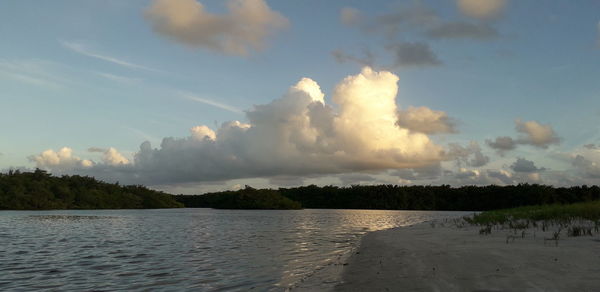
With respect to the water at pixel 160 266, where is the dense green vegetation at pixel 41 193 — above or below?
above

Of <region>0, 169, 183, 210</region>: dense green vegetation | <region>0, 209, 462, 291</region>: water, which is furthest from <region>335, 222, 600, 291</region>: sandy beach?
<region>0, 169, 183, 210</region>: dense green vegetation

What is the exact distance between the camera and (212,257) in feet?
71.4

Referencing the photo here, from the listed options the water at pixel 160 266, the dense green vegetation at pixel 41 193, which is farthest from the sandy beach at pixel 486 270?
the dense green vegetation at pixel 41 193

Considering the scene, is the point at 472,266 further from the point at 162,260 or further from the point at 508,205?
the point at 508,205

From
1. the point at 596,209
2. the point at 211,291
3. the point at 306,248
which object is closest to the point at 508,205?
the point at 596,209

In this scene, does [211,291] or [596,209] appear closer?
[211,291]

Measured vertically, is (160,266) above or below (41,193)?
below

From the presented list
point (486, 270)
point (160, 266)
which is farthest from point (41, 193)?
point (486, 270)

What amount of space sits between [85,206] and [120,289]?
19978 centimetres

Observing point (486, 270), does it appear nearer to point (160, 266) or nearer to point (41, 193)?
point (160, 266)

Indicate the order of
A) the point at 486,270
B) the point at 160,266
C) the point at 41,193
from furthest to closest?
the point at 41,193 < the point at 160,266 < the point at 486,270

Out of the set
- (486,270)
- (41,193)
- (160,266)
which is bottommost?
(160,266)

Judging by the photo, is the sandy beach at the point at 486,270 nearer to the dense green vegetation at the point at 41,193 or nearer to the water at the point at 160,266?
the water at the point at 160,266

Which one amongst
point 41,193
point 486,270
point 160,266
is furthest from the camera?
point 41,193
